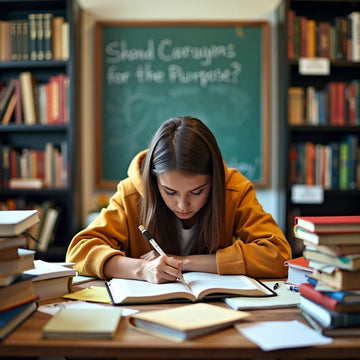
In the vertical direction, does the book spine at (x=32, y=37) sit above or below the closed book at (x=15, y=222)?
above

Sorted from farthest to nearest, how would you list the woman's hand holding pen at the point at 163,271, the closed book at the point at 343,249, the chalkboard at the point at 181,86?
the chalkboard at the point at 181,86, the woman's hand holding pen at the point at 163,271, the closed book at the point at 343,249

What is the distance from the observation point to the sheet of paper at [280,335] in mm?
769

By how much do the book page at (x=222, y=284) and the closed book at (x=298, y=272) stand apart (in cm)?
9

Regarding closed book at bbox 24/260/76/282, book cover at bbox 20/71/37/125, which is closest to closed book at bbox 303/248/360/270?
closed book at bbox 24/260/76/282

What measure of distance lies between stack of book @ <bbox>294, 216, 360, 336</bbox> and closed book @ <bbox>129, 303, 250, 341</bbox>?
14cm

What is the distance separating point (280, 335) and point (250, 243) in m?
0.54

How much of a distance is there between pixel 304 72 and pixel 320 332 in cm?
208

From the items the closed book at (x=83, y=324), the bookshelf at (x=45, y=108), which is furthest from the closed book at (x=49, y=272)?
the bookshelf at (x=45, y=108)

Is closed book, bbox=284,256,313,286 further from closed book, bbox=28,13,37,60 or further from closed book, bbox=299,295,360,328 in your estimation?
closed book, bbox=28,13,37,60

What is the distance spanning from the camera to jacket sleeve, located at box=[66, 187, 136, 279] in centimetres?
126

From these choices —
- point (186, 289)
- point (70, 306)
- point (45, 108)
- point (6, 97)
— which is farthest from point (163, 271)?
point (6, 97)

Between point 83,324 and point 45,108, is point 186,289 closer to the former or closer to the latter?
point 83,324

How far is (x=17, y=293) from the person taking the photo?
918mm

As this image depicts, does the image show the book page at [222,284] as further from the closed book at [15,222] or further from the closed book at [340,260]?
the closed book at [15,222]
